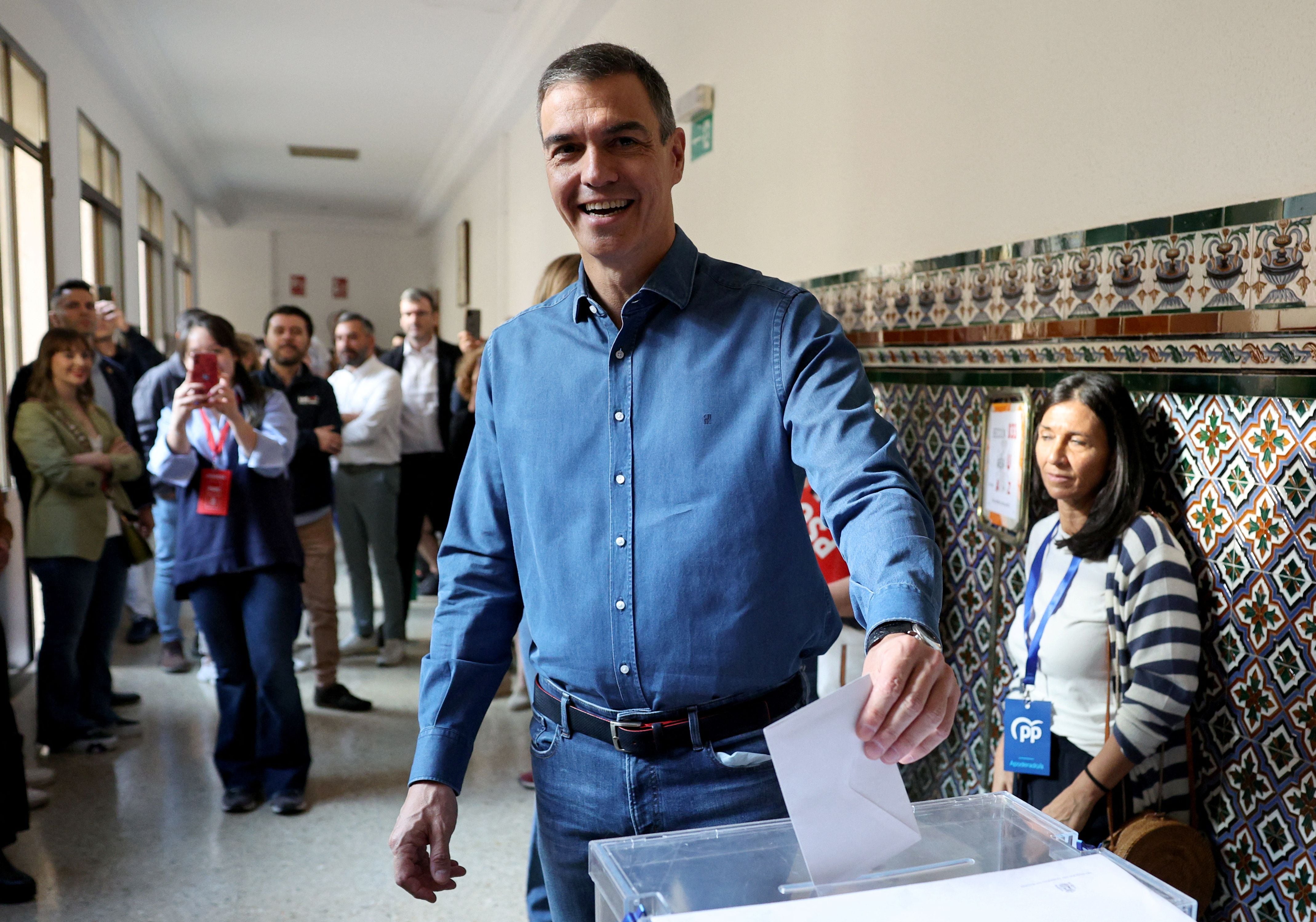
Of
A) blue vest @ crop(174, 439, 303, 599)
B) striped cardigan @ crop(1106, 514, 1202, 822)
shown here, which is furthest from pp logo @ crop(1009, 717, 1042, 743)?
blue vest @ crop(174, 439, 303, 599)

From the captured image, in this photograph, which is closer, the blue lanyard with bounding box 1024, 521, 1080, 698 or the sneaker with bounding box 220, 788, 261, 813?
the blue lanyard with bounding box 1024, 521, 1080, 698

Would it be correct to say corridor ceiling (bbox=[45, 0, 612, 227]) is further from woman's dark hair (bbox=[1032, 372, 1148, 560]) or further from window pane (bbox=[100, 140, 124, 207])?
woman's dark hair (bbox=[1032, 372, 1148, 560])

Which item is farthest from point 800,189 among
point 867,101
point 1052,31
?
point 1052,31

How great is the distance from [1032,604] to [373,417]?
3795mm

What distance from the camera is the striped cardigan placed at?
5.51 feet

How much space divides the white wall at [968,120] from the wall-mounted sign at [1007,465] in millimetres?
371

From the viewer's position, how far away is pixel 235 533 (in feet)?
10.6

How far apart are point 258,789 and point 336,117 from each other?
22.2ft

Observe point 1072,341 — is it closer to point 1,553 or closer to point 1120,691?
point 1120,691

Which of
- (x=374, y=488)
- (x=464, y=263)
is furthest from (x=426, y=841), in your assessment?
(x=464, y=263)

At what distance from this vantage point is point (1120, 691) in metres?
1.77

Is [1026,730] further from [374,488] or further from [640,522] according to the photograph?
[374,488]

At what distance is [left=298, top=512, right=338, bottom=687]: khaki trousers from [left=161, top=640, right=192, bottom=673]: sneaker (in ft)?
2.82

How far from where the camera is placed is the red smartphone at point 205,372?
10.5 ft
